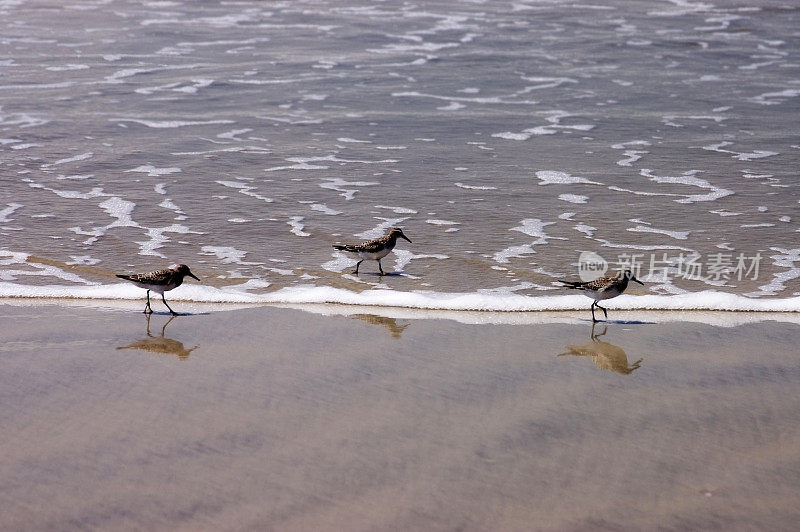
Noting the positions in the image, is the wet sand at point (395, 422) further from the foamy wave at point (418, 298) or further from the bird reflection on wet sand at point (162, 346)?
the foamy wave at point (418, 298)

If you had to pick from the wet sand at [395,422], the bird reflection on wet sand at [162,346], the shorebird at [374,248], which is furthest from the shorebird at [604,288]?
the bird reflection on wet sand at [162,346]

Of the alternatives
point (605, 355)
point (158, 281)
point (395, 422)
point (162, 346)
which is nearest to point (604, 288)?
point (605, 355)

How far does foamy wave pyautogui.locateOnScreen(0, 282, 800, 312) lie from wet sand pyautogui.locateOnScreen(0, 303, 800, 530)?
263 mm

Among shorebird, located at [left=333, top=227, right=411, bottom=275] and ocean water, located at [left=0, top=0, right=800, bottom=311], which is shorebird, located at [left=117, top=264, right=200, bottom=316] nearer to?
ocean water, located at [left=0, top=0, right=800, bottom=311]

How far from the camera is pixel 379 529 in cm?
416

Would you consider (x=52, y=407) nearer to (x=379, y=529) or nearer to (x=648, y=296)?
(x=379, y=529)

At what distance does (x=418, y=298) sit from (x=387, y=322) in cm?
62

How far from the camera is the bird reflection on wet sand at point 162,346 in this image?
20.6 feet

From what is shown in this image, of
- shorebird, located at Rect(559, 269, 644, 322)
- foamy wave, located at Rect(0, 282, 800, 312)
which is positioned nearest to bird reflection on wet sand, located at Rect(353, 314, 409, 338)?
foamy wave, located at Rect(0, 282, 800, 312)

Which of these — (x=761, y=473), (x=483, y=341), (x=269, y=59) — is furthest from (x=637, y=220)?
(x=269, y=59)

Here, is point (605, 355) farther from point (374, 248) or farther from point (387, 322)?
point (374, 248)

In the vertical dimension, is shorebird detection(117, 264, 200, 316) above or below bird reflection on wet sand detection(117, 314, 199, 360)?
above

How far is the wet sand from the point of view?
14.2 feet

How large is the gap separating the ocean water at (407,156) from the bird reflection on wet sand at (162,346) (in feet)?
3.42
